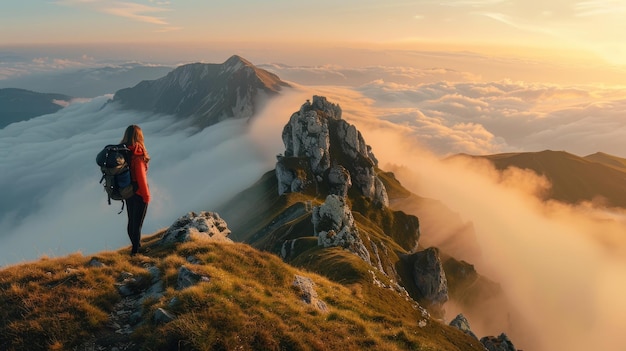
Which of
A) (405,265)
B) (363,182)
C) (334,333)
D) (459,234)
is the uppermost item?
(334,333)

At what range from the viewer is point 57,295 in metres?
13.3

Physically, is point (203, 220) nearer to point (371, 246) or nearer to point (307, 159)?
point (371, 246)

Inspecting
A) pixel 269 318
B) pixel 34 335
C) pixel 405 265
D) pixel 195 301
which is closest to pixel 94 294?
pixel 34 335

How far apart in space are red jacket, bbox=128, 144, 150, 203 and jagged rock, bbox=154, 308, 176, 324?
6773 mm

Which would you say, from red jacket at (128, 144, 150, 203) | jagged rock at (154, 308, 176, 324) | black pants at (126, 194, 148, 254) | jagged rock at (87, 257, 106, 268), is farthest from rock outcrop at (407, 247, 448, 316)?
jagged rock at (154, 308, 176, 324)

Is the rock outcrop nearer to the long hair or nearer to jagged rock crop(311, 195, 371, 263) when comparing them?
jagged rock crop(311, 195, 371, 263)

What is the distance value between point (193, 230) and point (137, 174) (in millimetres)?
8087

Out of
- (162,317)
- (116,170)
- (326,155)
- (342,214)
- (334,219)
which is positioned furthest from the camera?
(326,155)

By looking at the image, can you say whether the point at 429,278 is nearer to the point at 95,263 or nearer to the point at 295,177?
the point at 295,177

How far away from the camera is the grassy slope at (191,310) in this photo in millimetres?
11570

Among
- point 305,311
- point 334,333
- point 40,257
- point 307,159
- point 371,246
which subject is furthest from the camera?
point 307,159

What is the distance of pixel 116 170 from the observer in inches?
627

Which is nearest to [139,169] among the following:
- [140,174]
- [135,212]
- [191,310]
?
[140,174]

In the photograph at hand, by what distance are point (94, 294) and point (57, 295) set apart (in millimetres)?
1230
